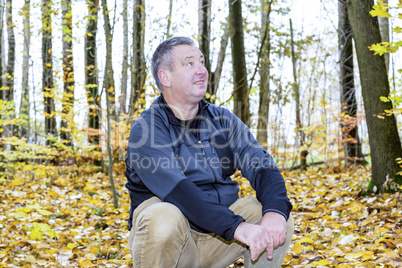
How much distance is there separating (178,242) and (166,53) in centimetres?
122

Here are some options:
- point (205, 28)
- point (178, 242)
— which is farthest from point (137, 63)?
point (178, 242)

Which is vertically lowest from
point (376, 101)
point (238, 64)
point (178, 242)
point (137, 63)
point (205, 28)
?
point (178, 242)

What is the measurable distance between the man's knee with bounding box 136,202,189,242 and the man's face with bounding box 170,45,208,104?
761mm

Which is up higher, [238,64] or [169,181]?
[238,64]

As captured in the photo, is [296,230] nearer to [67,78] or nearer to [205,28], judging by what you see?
[205,28]

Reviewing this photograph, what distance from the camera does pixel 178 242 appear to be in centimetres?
195

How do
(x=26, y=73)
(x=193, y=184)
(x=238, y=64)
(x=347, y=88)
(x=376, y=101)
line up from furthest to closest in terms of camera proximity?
1. (x=26, y=73)
2. (x=347, y=88)
3. (x=238, y=64)
4. (x=376, y=101)
5. (x=193, y=184)

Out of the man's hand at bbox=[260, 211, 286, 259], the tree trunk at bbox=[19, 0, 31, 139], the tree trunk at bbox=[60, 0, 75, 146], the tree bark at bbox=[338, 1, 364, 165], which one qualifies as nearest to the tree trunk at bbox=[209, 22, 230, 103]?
the tree bark at bbox=[338, 1, 364, 165]

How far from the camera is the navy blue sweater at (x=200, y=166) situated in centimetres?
196

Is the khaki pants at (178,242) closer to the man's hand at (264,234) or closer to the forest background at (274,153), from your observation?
the man's hand at (264,234)

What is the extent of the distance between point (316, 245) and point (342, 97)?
18.2 feet

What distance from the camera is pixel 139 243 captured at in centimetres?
193

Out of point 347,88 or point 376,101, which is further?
point 347,88

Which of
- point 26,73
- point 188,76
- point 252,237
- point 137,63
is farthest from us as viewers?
point 26,73
